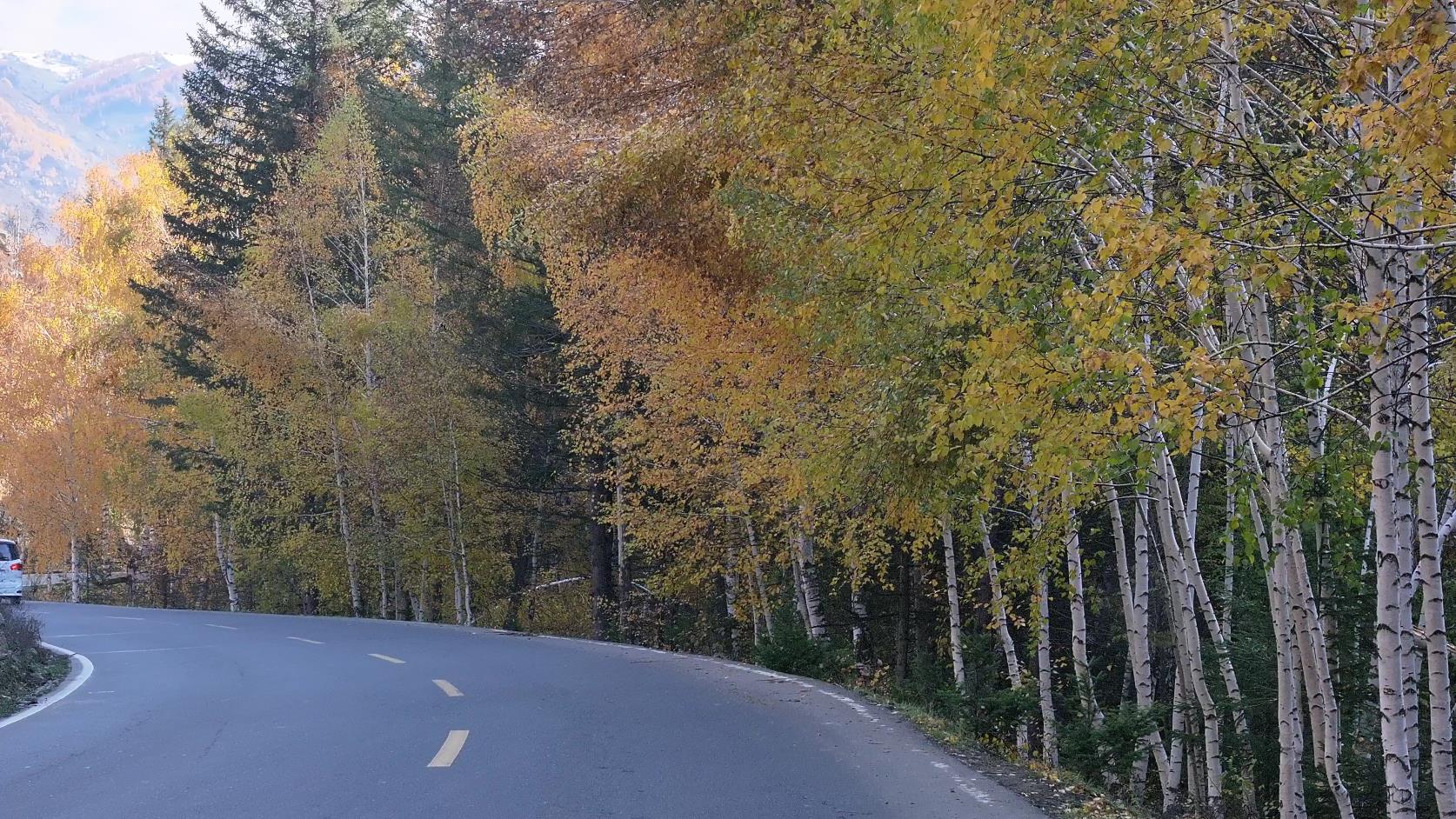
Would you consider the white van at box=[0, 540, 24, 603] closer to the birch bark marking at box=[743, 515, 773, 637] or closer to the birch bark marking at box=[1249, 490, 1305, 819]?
the birch bark marking at box=[743, 515, 773, 637]

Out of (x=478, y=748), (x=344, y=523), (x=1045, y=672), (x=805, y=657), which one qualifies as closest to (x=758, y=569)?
(x=805, y=657)

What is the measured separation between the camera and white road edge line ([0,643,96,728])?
11.8 meters

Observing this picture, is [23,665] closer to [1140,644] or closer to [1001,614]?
[1001,614]

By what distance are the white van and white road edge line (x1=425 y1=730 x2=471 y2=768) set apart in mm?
26439

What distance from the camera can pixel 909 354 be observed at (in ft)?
33.9

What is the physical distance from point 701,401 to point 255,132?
28.8 meters

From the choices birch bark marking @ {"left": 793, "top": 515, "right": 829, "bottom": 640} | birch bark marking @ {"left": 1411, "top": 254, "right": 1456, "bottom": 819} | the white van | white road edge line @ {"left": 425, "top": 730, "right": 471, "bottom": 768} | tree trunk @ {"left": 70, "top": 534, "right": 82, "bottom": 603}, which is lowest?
tree trunk @ {"left": 70, "top": 534, "right": 82, "bottom": 603}

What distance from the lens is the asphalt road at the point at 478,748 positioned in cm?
712

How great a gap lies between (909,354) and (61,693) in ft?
35.1

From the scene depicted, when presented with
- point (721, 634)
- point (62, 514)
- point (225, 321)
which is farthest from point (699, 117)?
point (62, 514)

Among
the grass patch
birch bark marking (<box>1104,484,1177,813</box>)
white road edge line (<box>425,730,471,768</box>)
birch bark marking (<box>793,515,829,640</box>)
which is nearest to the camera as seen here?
white road edge line (<box>425,730,471,768</box>)

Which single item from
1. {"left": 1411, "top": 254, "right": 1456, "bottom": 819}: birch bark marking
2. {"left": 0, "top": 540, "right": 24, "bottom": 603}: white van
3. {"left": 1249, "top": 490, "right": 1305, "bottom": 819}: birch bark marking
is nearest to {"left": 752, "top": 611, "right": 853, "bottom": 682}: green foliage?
{"left": 1249, "top": 490, "right": 1305, "bottom": 819}: birch bark marking

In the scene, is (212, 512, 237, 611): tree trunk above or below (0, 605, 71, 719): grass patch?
below

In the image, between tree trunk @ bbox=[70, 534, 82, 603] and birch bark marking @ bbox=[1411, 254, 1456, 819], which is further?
tree trunk @ bbox=[70, 534, 82, 603]
